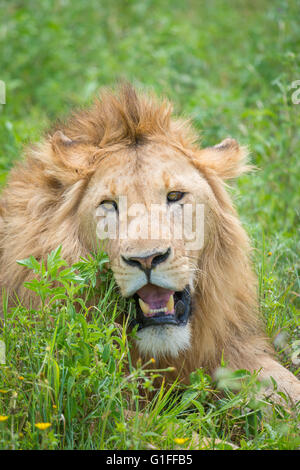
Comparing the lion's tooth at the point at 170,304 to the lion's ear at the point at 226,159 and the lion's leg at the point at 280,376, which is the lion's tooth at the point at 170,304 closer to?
the lion's leg at the point at 280,376

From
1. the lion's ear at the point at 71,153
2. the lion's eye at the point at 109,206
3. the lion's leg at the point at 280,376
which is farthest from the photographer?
the lion's ear at the point at 71,153

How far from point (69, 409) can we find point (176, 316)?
0.76m

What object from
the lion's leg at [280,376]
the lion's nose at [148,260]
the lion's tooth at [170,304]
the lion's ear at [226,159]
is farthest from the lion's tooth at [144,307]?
the lion's ear at [226,159]

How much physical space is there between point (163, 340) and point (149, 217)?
1.98ft

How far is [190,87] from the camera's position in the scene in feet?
25.2

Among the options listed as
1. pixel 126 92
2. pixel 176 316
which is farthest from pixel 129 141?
pixel 176 316

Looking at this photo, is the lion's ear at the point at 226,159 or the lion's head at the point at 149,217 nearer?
the lion's head at the point at 149,217

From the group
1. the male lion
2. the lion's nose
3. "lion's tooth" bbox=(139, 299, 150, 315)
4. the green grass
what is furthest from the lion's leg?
the lion's nose

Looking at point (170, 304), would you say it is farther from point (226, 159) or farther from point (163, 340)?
point (226, 159)

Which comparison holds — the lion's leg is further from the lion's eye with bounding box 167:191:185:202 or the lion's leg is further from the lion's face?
the lion's eye with bounding box 167:191:185:202

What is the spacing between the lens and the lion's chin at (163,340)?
3.37m

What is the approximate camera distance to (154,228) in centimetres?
328

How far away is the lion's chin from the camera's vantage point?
3373mm

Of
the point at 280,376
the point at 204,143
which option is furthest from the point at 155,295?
the point at 204,143
